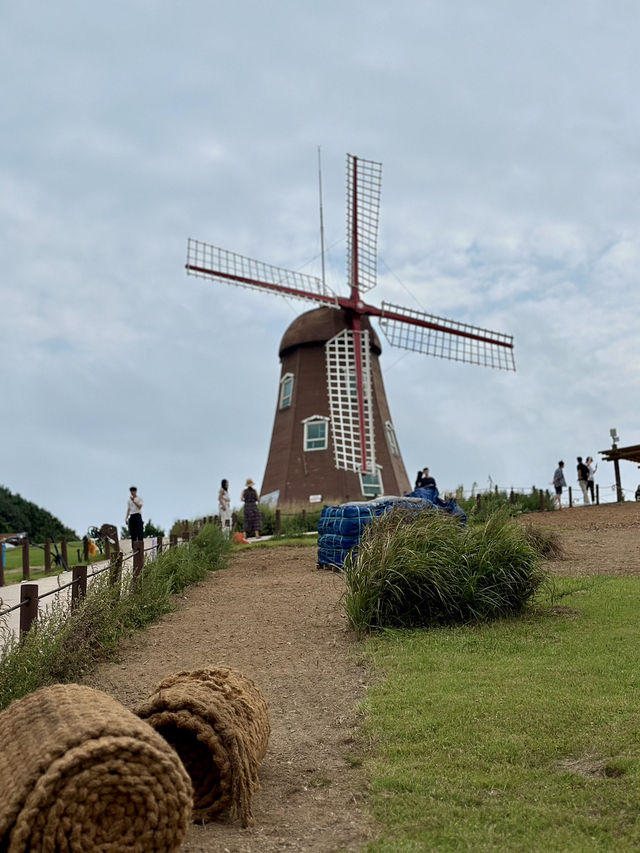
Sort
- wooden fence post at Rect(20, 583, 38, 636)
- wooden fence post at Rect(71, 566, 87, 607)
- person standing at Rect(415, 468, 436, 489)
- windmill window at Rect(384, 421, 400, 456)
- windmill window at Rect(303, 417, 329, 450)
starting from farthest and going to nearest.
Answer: windmill window at Rect(384, 421, 400, 456) < windmill window at Rect(303, 417, 329, 450) < person standing at Rect(415, 468, 436, 489) < wooden fence post at Rect(71, 566, 87, 607) < wooden fence post at Rect(20, 583, 38, 636)

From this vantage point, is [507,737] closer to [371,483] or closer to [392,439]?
[371,483]

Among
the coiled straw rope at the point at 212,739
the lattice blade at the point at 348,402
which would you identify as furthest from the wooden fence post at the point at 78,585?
the lattice blade at the point at 348,402

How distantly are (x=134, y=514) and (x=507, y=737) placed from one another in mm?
13421

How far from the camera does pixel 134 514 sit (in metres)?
17.8

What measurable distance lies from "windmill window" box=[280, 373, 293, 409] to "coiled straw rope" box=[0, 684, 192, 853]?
2435 centimetres

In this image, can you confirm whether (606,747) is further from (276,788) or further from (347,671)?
(347,671)

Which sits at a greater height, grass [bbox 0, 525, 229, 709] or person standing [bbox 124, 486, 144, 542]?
person standing [bbox 124, 486, 144, 542]

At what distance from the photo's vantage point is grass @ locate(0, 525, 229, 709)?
6508 millimetres

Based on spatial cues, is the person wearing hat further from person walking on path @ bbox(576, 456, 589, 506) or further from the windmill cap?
person walking on path @ bbox(576, 456, 589, 506)

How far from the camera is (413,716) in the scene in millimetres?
5887

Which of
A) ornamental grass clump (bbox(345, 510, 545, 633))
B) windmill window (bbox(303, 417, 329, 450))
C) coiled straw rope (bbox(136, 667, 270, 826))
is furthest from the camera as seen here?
windmill window (bbox(303, 417, 329, 450))

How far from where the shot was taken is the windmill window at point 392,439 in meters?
28.4

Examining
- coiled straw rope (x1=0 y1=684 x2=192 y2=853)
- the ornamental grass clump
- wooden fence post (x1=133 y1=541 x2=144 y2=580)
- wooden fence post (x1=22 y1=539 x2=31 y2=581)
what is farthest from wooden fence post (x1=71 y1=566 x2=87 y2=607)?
wooden fence post (x1=22 y1=539 x2=31 y2=581)

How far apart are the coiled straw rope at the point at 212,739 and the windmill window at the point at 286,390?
23118mm
